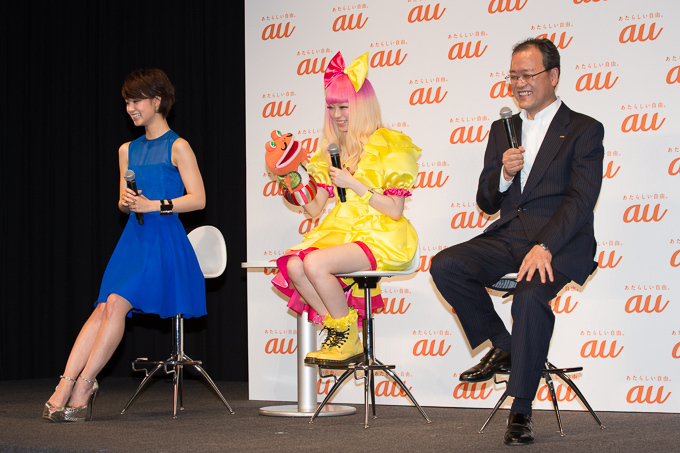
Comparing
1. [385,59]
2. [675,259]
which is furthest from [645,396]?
[385,59]

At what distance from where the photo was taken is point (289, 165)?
318 centimetres

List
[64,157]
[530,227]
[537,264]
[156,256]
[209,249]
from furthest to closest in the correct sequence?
[64,157] → [209,249] → [156,256] → [530,227] → [537,264]

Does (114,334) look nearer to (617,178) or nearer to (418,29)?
(418,29)

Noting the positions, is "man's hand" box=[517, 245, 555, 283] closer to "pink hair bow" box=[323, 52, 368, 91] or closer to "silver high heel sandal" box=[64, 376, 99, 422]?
"pink hair bow" box=[323, 52, 368, 91]

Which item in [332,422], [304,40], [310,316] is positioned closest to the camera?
[332,422]

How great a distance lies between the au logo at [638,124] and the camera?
11.3 feet

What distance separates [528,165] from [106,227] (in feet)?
11.5

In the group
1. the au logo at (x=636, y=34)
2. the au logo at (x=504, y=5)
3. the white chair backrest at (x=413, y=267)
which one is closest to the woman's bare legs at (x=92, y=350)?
the white chair backrest at (x=413, y=267)

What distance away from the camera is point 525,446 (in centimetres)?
249

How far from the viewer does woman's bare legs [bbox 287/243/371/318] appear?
9.87ft

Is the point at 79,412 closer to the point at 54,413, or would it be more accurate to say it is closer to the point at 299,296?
the point at 54,413

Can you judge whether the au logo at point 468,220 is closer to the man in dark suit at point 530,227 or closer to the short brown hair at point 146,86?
the man in dark suit at point 530,227

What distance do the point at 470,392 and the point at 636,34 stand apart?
74.5 inches

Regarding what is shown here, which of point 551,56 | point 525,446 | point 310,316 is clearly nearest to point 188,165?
point 310,316
